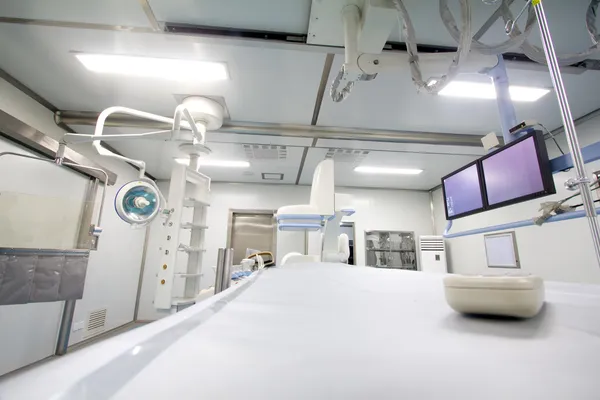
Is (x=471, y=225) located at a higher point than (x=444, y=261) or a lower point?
higher

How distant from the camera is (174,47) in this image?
6.21ft

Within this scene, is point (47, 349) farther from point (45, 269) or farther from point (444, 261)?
point (444, 261)

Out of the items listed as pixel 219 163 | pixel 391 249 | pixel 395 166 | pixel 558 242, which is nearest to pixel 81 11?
pixel 219 163

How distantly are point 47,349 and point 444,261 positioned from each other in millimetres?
5702

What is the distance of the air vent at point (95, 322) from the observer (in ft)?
11.1

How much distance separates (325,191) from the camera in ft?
6.70

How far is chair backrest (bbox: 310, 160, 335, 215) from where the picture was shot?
2.03 meters

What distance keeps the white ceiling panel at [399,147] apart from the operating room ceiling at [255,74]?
14 millimetres

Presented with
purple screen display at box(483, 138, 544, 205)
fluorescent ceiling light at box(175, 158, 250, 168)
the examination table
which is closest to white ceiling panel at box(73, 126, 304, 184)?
fluorescent ceiling light at box(175, 158, 250, 168)

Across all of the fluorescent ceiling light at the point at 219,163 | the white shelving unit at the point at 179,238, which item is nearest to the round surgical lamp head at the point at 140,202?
the white shelving unit at the point at 179,238

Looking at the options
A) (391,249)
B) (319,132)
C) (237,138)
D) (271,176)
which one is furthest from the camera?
(391,249)

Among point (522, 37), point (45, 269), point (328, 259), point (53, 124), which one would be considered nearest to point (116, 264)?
point (45, 269)

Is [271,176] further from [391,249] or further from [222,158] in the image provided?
[391,249]

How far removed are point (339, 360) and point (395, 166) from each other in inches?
164
